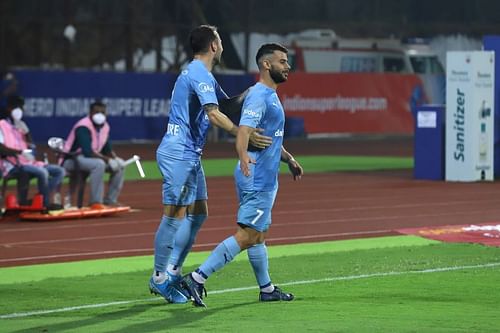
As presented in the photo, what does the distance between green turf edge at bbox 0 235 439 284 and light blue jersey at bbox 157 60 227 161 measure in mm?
2813

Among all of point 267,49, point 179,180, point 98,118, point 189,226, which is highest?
point 267,49

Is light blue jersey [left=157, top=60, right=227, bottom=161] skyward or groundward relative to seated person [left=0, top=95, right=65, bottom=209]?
skyward

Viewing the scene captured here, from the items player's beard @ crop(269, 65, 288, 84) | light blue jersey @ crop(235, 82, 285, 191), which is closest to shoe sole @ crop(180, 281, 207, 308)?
light blue jersey @ crop(235, 82, 285, 191)

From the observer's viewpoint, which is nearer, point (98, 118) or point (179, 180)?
point (179, 180)

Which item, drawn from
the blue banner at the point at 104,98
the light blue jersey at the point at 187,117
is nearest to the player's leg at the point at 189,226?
the light blue jersey at the point at 187,117

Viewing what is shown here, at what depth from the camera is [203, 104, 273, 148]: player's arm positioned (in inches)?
423

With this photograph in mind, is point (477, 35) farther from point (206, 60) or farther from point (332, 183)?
point (206, 60)

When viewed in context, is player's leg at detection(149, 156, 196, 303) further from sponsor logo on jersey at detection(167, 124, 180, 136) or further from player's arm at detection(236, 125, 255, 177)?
player's arm at detection(236, 125, 255, 177)

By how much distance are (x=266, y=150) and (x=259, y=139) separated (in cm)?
23

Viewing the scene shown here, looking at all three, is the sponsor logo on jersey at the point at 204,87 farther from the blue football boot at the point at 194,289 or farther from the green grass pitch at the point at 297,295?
the green grass pitch at the point at 297,295

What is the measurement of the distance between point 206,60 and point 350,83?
1258 inches

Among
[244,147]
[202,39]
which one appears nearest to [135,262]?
[202,39]

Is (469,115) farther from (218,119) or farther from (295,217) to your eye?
(218,119)

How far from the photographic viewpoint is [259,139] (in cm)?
1080
